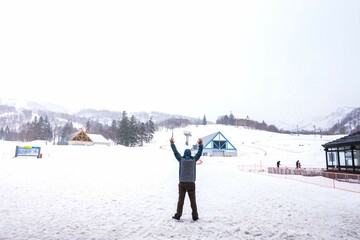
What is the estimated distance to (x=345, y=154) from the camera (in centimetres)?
2880

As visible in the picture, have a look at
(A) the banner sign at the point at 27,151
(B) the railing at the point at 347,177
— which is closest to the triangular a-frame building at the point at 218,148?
(B) the railing at the point at 347,177

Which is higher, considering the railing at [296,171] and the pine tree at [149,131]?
the pine tree at [149,131]

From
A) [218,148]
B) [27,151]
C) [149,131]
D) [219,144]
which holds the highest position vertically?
[149,131]

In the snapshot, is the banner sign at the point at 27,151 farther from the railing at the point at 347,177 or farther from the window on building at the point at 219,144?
the window on building at the point at 219,144

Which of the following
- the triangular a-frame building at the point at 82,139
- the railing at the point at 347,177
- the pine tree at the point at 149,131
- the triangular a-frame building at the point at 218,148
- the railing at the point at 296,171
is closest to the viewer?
the railing at the point at 347,177

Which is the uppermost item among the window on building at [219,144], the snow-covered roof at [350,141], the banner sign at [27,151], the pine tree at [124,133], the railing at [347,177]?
the pine tree at [124,133]

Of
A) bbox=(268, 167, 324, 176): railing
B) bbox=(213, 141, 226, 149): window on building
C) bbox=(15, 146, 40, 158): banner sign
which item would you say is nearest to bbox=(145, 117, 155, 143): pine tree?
bbox=(213, 141, 226, 149): window on building

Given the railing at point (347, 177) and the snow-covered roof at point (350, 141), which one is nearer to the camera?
the railing at point (347, 177)

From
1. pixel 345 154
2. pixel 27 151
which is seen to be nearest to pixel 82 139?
pixel 27 151

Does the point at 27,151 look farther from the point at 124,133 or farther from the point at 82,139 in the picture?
the point at 124,133

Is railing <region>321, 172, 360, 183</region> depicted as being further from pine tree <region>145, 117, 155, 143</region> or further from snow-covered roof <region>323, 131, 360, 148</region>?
pine tree <region>145, 117, 155, 143</region>

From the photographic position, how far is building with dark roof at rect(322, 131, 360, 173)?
26641 millimetres

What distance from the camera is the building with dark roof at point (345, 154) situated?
87.4 feet

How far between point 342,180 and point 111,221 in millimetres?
25502
